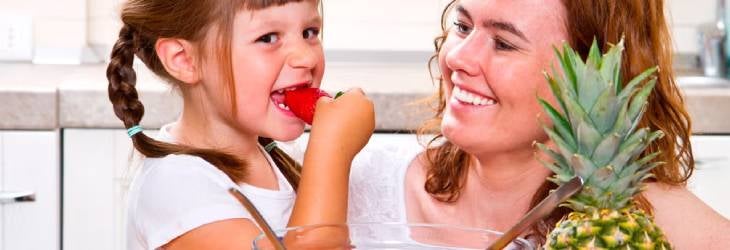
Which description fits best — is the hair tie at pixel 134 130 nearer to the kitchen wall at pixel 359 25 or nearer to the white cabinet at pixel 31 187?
the white cabinet at pixel 31 187

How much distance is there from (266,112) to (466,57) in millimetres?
273

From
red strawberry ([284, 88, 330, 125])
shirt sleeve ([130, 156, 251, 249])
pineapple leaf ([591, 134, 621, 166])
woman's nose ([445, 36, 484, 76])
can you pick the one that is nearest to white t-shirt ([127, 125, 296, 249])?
shirt sleeve ([130, 156, 251, 249])

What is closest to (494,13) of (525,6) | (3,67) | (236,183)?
(525,6)

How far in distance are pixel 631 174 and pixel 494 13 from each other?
59cm

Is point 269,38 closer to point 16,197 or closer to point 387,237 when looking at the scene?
point 387,237

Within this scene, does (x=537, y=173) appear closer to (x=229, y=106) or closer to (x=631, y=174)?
(x=229, y=106)

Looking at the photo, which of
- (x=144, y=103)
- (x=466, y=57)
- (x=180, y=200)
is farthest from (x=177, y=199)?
(x=144, y=103)

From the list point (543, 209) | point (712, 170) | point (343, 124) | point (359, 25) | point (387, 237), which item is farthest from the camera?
point (359, 25)

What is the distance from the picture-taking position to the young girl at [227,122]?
58.1 inches

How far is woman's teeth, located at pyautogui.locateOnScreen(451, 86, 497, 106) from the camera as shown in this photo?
5.23 ft

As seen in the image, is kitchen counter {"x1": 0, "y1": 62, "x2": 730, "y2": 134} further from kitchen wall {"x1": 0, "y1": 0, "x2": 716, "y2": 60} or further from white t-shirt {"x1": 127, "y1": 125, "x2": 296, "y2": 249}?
white t-shirt {"x1": 127, "y1": 125, "x2": 296, "y2": 249}

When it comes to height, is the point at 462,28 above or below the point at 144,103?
above

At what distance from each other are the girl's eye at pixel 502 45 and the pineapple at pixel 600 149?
1.82 feet

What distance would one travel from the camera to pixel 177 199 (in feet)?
4.99
